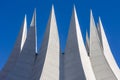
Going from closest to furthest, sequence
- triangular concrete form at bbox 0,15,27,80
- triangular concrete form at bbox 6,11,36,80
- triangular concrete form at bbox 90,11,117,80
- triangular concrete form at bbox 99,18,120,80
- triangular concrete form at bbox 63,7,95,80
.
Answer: triangular concrete form at bbox 63,7,95,80, triangular concrete form at bbox 90,11,117,80, triangular concrete form at bbox 6,11,36,80, triangular concrete form at bbox 0,15,27,80, triangular concrete form at bbox 99,18,120,80

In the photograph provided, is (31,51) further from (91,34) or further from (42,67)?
(91,34)

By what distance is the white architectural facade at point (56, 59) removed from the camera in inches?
644

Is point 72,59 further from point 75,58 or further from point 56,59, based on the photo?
point 56,59

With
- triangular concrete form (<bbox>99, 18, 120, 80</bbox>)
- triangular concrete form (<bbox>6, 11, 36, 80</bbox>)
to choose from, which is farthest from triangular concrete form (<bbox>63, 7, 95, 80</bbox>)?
triangular concrete form (<bbox>99, 18, 120, 80</bbox>)

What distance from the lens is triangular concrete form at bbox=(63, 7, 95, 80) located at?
1600 cm

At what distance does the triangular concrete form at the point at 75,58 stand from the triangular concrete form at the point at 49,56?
638 millimetres

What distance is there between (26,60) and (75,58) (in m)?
3.46

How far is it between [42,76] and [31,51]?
10.7 ft

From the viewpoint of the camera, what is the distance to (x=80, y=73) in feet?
51.9

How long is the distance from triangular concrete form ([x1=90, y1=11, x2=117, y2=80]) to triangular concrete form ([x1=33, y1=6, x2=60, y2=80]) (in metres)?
2.50

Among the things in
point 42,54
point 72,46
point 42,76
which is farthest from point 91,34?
point 42,76

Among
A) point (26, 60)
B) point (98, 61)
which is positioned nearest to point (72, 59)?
point (98, 61)

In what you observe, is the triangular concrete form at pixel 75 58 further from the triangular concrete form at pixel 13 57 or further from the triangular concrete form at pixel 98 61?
the triangular concrete form at pixel 13 57

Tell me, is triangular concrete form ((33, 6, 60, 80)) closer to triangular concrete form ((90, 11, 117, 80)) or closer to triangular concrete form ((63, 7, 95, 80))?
triangular concrete form ((63, 7, 95, 80))
